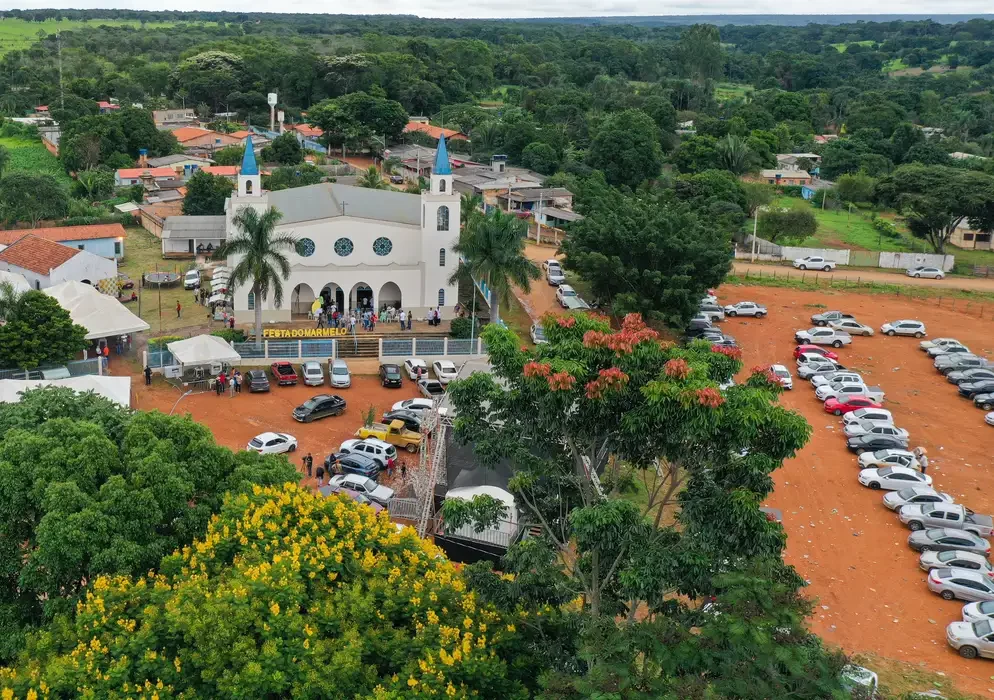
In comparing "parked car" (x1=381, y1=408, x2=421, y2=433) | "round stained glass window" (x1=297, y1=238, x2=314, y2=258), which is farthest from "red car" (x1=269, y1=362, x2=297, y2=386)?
"round stained glass window" (x1=297, y1=238, x2=314, y2=258)

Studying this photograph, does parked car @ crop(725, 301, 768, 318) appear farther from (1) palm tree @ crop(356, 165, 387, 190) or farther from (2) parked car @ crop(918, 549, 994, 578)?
(1) palm tree @ crop(356, 165, 387, 190)

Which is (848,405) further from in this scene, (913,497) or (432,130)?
(432,130)

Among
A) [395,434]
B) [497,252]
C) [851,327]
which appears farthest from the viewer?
[851,327]

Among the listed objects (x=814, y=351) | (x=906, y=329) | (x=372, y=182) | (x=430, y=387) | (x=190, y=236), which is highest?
(x=372, y=182)

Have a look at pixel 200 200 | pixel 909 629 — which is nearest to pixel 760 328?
pixel 909 629

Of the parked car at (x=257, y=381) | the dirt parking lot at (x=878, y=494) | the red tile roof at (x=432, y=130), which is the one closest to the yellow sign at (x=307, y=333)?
the parked car at (x=257, y=381)

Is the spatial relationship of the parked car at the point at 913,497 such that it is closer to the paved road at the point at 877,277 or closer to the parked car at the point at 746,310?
the parked car at the point at 746,310

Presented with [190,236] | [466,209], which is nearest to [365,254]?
[466,209]
